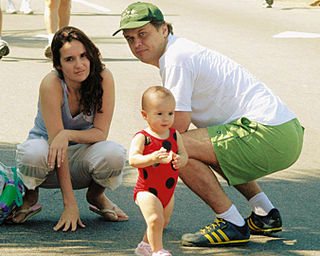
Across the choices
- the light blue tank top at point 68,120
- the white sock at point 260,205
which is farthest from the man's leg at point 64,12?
the white sock at point 260,205

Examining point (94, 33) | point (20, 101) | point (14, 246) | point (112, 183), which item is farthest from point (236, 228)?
point (94, 33)

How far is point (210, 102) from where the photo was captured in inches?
218

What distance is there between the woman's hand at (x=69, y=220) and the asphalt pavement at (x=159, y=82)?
0.06m

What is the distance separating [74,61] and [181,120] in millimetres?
766

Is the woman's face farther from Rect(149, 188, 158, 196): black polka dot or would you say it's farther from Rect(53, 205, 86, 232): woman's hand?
Rect(149, 188, 158, 196): black polka dot

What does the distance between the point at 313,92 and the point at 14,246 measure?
575 centimetres

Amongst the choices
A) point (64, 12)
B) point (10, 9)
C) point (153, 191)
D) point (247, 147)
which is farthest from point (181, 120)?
point (10, 9)

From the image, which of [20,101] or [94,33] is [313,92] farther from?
[94,33]

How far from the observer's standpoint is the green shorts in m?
5.45

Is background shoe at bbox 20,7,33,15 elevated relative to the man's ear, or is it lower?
lower

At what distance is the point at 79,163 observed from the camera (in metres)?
5.80

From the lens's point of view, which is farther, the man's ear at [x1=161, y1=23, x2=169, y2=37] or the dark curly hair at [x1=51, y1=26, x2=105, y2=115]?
the dark curly hair at [x1=51, y1=26, x2=105, y2=115]

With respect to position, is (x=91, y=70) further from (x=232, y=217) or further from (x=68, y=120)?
(x=232, y=217)

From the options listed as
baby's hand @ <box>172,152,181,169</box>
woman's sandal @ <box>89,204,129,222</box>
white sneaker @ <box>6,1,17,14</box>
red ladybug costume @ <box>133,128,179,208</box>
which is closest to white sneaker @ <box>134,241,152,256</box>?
red ladybug costume @ <box>133,128,179,208</box>
